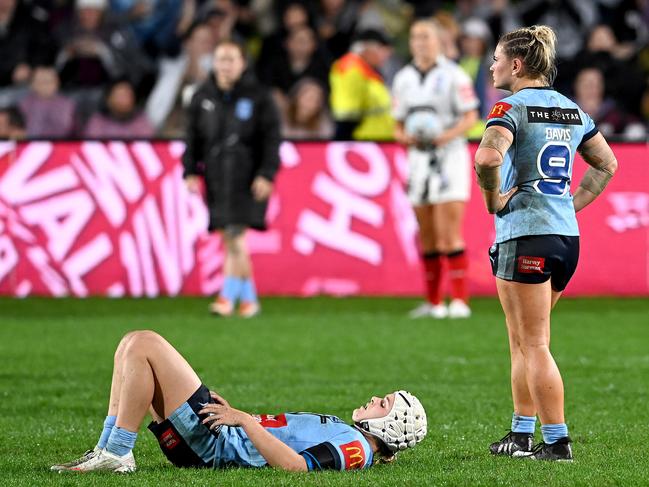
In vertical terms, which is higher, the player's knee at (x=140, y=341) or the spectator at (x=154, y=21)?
the spectator at (x=154, y=21)

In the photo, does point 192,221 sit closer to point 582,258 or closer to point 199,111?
point 199,111

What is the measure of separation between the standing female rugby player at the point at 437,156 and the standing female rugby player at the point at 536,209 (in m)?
7.00

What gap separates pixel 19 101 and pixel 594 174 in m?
12.2

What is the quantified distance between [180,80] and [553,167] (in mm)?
12533

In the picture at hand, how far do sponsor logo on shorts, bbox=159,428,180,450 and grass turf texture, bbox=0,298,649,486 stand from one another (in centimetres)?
12

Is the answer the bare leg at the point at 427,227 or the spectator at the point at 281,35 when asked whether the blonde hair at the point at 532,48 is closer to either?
the bare leg at the point at 427,227

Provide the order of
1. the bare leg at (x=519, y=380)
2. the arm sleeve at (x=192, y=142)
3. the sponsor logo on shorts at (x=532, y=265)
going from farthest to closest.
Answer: the arm sleeve at (x=192, y=142)
the bare leg at (x=519, y=380)
the sponsor logo on shorts at (x=532, y=265)

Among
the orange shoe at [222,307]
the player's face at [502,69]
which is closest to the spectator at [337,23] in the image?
the orange shoe at [222,307]

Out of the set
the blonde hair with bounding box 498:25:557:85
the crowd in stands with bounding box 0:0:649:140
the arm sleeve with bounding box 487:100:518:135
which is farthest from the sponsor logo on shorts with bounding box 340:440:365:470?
the crowd in stands with bounding box 0:0:649:140

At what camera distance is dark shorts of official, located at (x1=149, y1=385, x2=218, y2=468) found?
6203mm

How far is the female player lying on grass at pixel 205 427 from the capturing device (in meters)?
6.18

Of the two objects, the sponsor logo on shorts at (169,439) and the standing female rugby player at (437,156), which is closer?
the sponsor logo on shorts at (169,439)

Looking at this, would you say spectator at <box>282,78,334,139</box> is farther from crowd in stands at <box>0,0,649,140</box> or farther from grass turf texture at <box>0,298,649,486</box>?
grass turf texture at <box>0,298,649,486</box>

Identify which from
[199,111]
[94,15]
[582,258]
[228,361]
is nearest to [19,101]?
[94,15]
